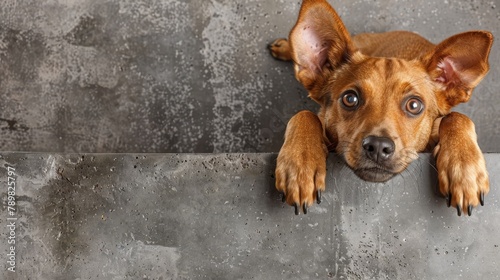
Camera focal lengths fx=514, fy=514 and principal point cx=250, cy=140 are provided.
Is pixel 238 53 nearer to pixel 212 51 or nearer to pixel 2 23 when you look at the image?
pixel 212 51

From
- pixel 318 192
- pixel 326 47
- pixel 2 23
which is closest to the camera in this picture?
pixel 318 192

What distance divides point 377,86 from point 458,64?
1.56 ft

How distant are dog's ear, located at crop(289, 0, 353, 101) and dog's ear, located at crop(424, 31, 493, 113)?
0.50 metres

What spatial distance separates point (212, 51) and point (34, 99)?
151 centimetres

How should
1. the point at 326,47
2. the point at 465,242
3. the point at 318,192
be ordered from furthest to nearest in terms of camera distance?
1. the point at 326,47
2. the point at 465,242
3. the point at 318,192

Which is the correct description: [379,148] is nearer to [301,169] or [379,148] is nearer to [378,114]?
[378,114]

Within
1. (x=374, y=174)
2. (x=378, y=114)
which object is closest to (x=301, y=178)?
(x=374, y=174)

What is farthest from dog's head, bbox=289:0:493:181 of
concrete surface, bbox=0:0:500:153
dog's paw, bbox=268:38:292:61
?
concrete surface, bbox=0:0:500:153

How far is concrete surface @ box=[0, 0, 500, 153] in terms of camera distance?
4219 mm

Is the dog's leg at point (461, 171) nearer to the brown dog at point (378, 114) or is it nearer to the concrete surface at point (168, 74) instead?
the brown dog at point (378, 114)

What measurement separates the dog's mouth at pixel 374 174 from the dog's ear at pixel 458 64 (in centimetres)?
66

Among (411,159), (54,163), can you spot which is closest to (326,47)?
(411,159)

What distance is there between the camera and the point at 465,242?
2719 millimetres

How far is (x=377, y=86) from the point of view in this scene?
285cm
